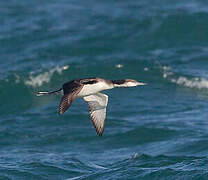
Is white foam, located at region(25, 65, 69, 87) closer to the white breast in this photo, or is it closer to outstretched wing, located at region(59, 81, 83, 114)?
the white breast

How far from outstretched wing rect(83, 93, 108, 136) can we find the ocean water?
948 mm

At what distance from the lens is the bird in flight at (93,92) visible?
11.6 metres

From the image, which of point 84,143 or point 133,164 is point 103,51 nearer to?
point 84,143

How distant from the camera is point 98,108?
13906 millimetres

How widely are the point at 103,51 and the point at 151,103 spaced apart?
4.28m

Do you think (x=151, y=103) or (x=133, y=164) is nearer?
(x=133, y=164)

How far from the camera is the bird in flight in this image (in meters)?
11.6

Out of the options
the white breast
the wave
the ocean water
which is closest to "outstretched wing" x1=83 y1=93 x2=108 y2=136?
the ocean water

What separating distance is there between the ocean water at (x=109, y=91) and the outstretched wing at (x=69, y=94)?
2.44 metres

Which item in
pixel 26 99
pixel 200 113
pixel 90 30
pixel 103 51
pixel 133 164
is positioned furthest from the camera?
pixel 90 30

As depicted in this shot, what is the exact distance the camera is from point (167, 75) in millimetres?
20562

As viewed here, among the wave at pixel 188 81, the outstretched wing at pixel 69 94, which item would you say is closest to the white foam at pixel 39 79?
the wave at pixel 188 81

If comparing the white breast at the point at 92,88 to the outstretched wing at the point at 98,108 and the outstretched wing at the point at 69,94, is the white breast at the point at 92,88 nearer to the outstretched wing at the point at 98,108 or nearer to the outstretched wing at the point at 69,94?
the outstretched wing at the point at 69,94

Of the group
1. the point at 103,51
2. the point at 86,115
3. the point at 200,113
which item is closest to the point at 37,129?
the point at 86,115
